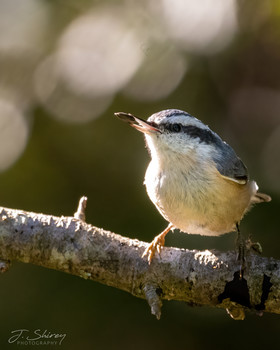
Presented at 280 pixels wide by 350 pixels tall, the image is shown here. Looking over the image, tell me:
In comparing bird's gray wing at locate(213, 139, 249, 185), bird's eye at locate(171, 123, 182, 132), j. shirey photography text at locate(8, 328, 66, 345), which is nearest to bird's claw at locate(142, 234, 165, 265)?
bird's gray wing at locate(213, 139, 249, 185)

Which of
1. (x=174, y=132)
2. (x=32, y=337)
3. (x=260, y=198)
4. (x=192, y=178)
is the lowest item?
(x=32, y=337)

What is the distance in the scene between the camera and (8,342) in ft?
12.4

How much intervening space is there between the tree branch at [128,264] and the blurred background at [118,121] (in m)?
0.46

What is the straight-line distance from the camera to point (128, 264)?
3.51 m

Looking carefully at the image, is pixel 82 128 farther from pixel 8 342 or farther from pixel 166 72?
pixel 8 342

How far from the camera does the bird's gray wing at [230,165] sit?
389cm

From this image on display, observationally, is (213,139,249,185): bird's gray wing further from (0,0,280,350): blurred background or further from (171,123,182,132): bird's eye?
(171,123,182,132): bird's eye

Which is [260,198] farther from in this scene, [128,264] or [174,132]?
[128,264]

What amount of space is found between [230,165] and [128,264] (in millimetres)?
932

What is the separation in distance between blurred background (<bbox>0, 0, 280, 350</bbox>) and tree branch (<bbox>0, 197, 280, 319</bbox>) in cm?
46

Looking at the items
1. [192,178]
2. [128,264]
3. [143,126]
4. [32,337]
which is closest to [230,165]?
[192,178]

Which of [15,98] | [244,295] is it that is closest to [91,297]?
[244,295]

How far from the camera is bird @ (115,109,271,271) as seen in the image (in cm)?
377

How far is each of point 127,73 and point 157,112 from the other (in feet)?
1.03
